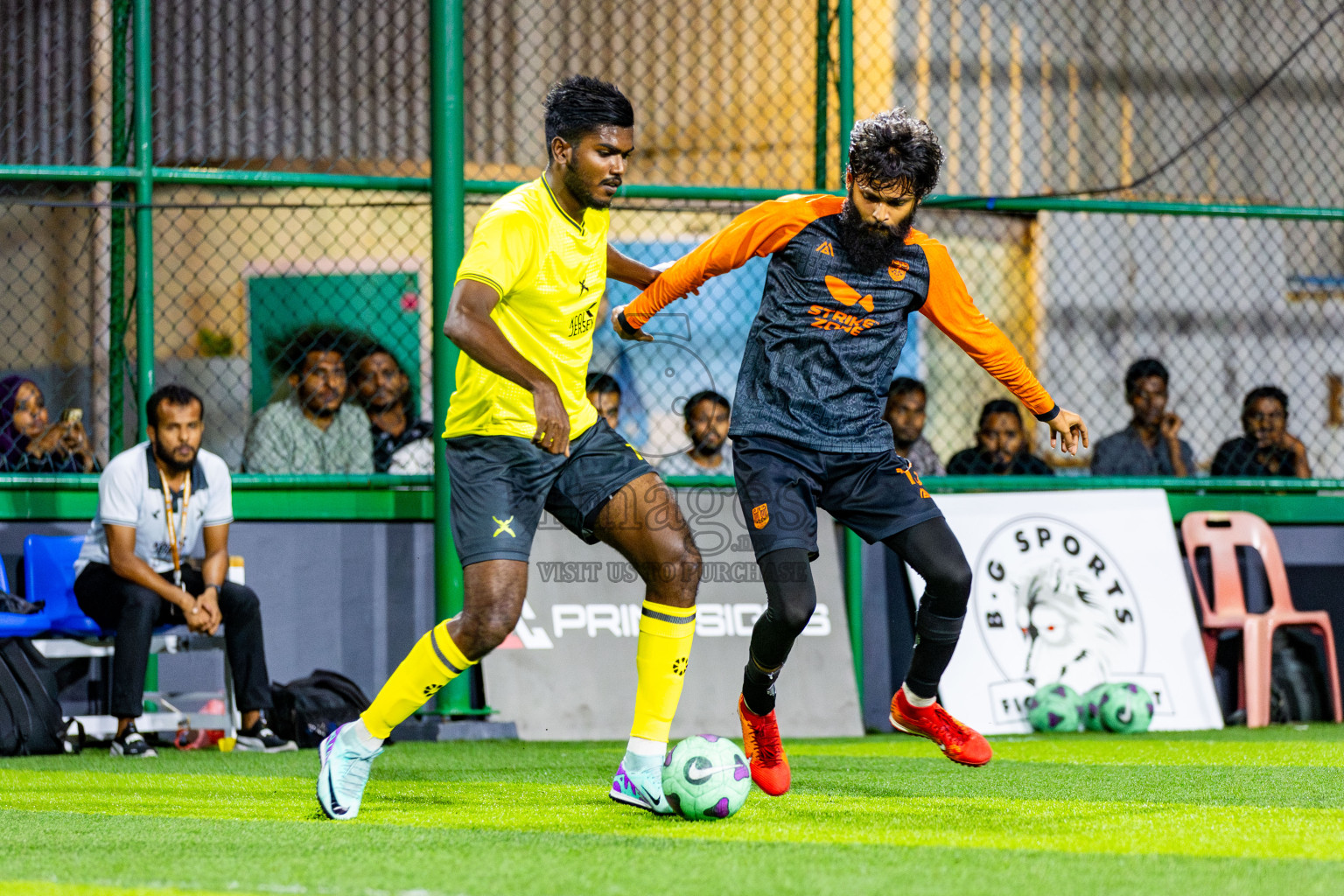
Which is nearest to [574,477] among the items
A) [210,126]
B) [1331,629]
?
[1331,629]

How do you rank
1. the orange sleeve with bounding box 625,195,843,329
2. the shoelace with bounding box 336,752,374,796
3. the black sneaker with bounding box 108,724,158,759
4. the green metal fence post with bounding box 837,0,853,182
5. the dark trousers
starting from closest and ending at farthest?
1. the shoelace with bounding box 336,752,374,796
2. the orange sleeve with bounding box 625,195,843,329
3. the black sneaker with bounding box 108,724,158,759
4. the dark trousers
5. the green metal fence post with bounding box 837,0,853,182

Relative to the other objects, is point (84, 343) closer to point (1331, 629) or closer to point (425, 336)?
point (425, 336)

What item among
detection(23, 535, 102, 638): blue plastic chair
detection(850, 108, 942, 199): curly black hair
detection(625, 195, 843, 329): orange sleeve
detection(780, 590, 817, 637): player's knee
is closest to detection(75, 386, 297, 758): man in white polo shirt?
detection(23, 535, 102, 638): blue plastic chair

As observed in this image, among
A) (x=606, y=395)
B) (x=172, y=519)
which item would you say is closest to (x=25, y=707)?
(x=172, y=519)

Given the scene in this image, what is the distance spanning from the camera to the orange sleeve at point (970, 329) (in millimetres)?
5168

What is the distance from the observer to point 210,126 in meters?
10.7

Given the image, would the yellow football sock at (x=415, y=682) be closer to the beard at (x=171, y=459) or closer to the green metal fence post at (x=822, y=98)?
the beard at (x=171, y=459)

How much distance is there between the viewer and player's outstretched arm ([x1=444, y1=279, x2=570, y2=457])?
166 inches

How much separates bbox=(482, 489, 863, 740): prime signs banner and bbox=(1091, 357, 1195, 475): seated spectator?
1.92 meters

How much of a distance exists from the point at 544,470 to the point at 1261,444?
5.90 meters

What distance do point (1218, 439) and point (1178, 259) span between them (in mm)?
1375

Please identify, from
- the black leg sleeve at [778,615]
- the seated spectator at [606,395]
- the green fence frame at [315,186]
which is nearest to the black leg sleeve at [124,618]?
the green fence frame at [315,186]

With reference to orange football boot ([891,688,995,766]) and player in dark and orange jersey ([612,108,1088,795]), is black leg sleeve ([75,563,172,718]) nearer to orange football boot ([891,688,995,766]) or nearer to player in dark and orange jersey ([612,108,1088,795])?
player in dark and orange jersey ([612,108,1088,795])

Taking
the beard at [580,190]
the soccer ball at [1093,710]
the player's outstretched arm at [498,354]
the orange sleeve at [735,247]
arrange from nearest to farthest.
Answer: the player's outstretched arm at [498,354]
the beard at [580,190]
the orange sleeve at [735,247]
the soccer ball at [1093,710]
